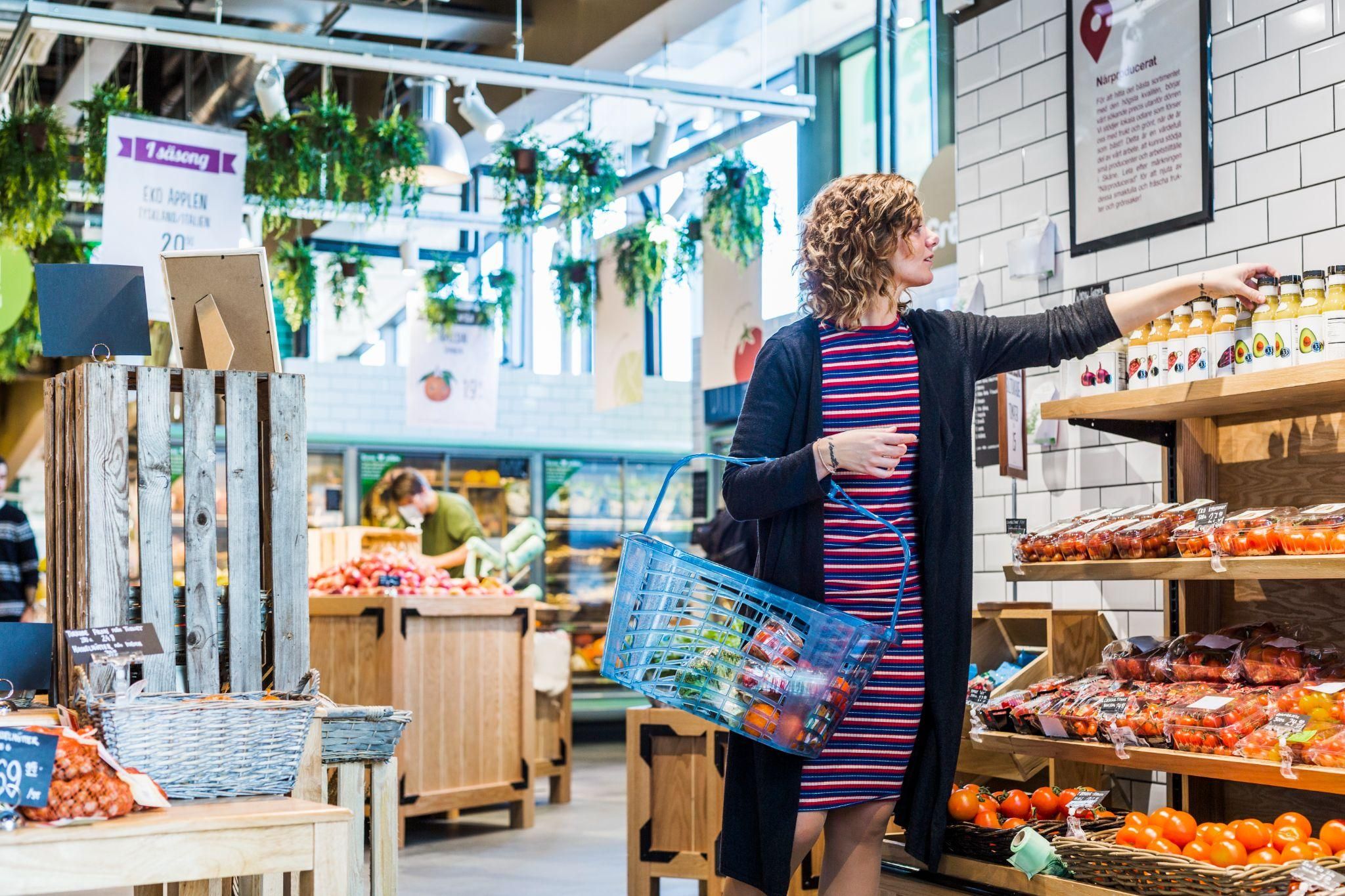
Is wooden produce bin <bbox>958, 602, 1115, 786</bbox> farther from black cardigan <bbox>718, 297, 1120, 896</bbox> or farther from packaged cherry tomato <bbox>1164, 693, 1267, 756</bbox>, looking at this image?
black cardigan <bbox>718, 297, 1120, 896</bbox>

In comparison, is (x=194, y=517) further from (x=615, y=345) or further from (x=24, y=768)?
(x=615, y=345)

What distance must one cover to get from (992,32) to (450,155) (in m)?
3.70

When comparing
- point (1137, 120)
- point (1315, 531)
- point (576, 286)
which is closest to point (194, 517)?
point (1315, 531)

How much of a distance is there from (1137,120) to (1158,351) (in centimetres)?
121

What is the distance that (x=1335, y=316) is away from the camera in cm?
278

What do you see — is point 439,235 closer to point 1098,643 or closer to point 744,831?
point 1098,643

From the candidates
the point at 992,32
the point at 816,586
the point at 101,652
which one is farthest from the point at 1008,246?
the point at 101,652

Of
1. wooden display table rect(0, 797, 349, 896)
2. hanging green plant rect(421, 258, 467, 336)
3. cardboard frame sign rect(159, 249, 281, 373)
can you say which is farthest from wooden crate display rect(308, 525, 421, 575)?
wooden display table rect(0, 797, 349, 896)

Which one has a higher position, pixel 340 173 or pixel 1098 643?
pixel 340 173

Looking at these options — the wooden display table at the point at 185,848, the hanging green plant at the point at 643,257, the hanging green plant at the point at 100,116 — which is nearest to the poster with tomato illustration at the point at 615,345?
the hanging green plant at the point at 643,257

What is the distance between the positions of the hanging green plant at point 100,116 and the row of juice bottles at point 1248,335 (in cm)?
547

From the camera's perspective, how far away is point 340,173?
7.23 metres

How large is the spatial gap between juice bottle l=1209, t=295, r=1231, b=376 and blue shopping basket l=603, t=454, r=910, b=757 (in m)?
1.00

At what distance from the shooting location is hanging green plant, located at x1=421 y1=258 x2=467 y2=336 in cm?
987
